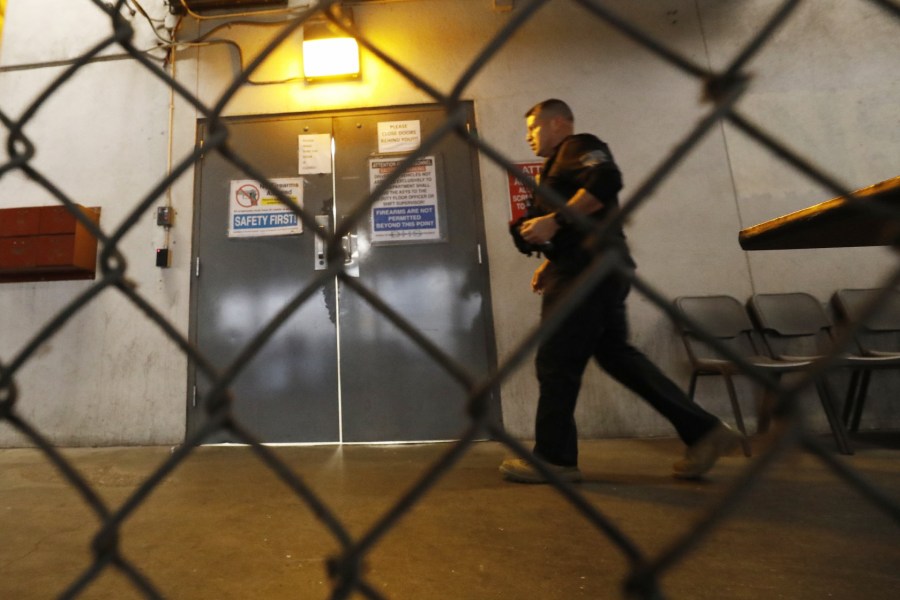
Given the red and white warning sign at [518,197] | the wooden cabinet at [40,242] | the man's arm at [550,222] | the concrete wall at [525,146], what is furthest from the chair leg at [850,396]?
the wooden cabinet at [40,242]

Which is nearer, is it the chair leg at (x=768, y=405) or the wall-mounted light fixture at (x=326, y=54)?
the chair leg at (x=768, y=405)

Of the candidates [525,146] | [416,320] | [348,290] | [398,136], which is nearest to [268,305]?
[348,290]

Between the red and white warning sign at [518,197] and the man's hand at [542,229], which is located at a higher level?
the red and white warning sign at [518,197]

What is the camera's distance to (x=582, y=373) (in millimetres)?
1602

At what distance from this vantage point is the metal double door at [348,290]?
103 inches

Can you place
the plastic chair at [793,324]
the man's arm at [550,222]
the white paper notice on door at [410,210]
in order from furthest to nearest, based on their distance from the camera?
the white paper notice on door at [410,210] → the plastic chair at [793,324] → the man's arm at [550,222]

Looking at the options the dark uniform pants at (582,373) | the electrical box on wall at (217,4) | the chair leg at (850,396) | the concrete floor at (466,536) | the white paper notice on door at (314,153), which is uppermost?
the electrical box on wall at (217,4)

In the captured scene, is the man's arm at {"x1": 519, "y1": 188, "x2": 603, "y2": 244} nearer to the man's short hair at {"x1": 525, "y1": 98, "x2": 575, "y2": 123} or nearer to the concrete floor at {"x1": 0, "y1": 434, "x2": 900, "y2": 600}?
the man's short hair at {"x1": 525, "y1": 98, "x2": 575, "y2": 123}

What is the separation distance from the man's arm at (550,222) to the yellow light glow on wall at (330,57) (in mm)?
1986

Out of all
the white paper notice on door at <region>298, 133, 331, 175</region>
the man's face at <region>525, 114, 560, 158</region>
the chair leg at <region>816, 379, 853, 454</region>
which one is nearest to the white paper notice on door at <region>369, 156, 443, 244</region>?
the white paper notice on door at <region>298, 133, 331, 175</region>

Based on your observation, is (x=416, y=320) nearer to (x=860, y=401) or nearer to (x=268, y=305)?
(x=268, y=305)

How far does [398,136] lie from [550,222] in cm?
174

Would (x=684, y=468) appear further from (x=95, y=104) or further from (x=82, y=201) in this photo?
(x=95, y=104)

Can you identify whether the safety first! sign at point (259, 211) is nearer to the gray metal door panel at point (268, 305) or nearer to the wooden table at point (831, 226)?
the gray metal door panel at point (268, 305)
